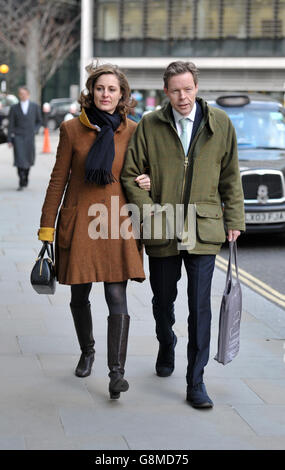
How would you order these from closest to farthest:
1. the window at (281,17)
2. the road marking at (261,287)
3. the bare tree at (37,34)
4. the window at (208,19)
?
the road marking at (261,287)
the window at (281,17)
the window at (208,19)
the bare tree at (37,34)

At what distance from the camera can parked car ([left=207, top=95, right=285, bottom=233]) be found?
11477 mm

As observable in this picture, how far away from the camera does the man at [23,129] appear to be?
680 inches

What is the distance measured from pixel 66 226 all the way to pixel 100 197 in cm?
27

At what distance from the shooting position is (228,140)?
5215mm

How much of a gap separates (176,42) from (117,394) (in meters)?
50.5

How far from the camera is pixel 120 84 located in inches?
208

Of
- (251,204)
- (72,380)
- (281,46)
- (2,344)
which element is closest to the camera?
(72,380)

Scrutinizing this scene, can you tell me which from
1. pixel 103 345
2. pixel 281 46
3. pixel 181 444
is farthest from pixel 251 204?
pixel 281 46

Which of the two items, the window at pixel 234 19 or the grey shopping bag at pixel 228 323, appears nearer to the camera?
the grey shopping bag at pixel 228 323

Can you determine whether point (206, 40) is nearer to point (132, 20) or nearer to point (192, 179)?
point (132, 20)

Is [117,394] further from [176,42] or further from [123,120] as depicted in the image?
[176,42]

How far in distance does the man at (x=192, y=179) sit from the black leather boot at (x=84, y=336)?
663 mm

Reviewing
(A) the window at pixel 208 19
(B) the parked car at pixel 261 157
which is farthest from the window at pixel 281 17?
(B) the parked car at pixel 261 157

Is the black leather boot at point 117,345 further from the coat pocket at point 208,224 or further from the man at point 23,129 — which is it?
the man at point 23,129
